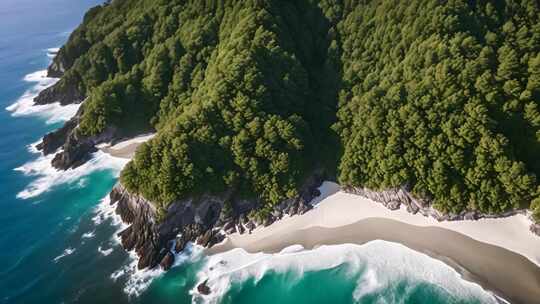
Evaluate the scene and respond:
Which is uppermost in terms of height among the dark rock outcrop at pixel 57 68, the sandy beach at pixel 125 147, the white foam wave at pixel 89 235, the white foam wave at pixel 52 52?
the white foam wave at pixel 52 52

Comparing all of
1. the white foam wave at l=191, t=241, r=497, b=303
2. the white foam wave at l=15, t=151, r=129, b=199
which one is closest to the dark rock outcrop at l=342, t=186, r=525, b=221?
the white foam wave at l=191, t=241, r=497, b=303

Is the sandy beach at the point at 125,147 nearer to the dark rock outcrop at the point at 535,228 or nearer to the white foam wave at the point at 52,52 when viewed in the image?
the dark rock outcrop at the point at 535,228

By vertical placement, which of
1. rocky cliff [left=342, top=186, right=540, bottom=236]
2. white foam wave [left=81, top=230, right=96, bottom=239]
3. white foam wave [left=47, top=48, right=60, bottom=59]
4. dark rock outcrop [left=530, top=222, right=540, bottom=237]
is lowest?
white foam wave [left=81, top=230, right=96, bottom=239]

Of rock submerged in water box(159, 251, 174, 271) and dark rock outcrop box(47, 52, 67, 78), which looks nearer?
rock submerged in water box(159, 251, 174, 271)

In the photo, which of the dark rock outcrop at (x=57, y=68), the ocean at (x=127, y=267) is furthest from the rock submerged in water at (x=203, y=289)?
the dark rock outcrop at (x=57, y=68)

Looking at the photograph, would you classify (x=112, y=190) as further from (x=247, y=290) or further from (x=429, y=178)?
(x=429, y=178)

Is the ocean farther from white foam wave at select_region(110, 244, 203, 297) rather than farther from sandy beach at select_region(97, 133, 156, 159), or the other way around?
sandy beach at select_region(97, 133, 156, 159)
